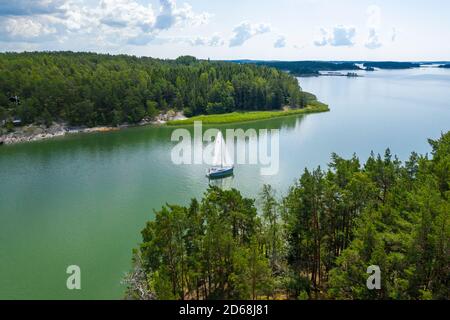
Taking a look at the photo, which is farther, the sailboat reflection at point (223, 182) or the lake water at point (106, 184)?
the sailboat reflection at point (223, 182)

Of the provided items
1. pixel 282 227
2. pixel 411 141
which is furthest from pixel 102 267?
pixel 411 141

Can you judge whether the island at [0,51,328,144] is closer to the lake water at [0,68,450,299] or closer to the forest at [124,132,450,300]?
the lake water at [0,68,450,299]

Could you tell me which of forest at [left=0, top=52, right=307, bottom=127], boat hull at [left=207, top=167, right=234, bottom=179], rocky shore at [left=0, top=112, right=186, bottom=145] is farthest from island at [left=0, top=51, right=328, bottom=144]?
boat hull at [left=207, top=167, right=234, bottom=179]

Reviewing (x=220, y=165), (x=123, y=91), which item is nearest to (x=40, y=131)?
(x=123, y=91)

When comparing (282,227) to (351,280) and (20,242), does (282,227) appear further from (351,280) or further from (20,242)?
(20,242)

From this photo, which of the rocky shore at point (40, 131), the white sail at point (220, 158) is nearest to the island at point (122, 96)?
the rocky shore at point (40, 131)

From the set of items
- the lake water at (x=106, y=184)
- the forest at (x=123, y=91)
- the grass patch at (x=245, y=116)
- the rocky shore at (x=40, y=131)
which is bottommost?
the lake water at (x=106, y=184)

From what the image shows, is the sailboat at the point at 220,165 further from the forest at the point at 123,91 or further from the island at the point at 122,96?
the forest at the point at 123,91
